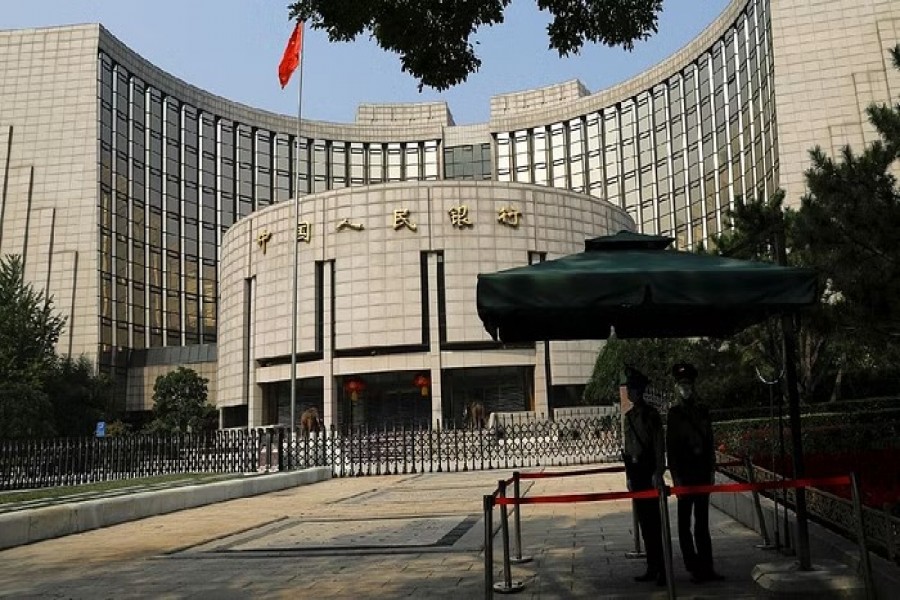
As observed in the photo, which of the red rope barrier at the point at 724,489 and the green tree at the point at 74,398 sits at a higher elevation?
the green tree at the point at 74,398

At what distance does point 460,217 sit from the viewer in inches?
2229

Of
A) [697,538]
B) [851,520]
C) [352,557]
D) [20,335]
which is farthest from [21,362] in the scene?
[851,520]

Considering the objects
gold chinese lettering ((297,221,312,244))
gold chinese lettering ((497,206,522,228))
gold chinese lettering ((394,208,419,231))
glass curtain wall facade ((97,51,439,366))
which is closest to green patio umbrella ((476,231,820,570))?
gold chinese lettering ((394,208,419,231))

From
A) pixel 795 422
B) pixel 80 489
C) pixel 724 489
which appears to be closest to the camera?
pixel 724 489

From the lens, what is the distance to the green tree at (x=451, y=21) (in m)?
7.64

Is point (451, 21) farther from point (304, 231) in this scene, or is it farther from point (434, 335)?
point (304, 231)

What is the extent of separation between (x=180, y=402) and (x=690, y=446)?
201ft

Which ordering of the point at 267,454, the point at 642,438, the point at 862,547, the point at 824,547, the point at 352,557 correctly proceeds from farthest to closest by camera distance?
the point at 267,454
the point at 352,557
the point at 642,438
the point at 824,547
the point at 862,547

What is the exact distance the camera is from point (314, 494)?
1906 centimetres

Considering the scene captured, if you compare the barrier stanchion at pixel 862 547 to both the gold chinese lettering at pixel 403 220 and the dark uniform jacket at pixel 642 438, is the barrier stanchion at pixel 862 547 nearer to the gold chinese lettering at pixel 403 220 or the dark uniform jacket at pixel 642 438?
the dark uniform jacket at pixel 642 438

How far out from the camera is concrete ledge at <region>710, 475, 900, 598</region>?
519 centimetres

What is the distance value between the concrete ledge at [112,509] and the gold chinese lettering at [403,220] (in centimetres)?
3712

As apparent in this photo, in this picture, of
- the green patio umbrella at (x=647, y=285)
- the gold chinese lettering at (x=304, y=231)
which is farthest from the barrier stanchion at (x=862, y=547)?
the gold chinese lettering at (x=304, y=231)

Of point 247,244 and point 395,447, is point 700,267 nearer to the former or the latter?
point 395,447
